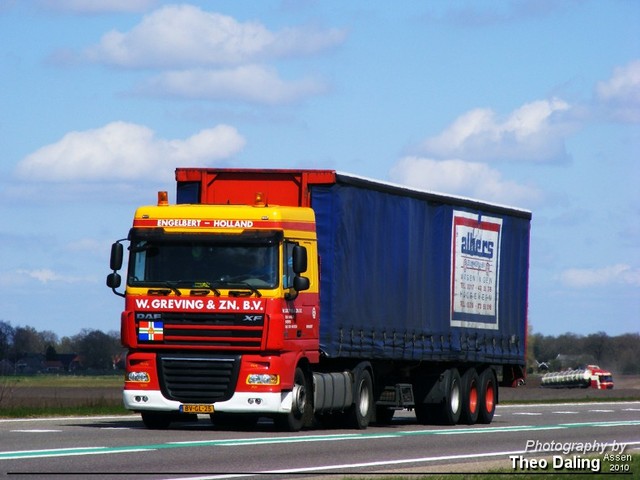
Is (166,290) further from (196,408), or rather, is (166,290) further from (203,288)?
(196,408)

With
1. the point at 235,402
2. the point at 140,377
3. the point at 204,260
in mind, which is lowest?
the point at 235,402

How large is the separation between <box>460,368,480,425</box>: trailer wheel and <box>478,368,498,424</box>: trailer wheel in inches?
8.5

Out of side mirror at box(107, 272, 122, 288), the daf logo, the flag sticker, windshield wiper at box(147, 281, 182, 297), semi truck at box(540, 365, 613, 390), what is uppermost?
side mirror at box(107, 272, 122, 288)

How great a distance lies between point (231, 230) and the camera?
2261cm

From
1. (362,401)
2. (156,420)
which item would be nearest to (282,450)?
(156,420)

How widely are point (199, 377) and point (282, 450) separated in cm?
387

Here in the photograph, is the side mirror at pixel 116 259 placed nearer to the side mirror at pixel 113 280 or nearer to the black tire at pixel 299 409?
the side mirror at pixel 113 280

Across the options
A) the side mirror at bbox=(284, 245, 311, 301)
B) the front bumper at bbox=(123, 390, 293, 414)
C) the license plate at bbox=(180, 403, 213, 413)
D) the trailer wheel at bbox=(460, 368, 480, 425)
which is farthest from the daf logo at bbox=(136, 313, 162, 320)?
the trailer wheel at bbox=(460, 368, 480, 425)

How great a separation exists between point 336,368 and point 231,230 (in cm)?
366

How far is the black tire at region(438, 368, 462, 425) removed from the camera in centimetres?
2850

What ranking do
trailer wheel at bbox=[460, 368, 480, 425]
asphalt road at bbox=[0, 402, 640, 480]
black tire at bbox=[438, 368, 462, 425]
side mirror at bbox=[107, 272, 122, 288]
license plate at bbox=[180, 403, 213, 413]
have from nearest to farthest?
asphalt road at bbox=[0, 402, 640, 480]
license plate at bbox=[180, 403, 213, 413]
side mirror at bbox=[107, 272, 122, 288]
black tire at bbox=[438, 368, 462, 425]
trailer wheel at bbox=[460, 368, 480, 425]

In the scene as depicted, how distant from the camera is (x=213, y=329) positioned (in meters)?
22.4

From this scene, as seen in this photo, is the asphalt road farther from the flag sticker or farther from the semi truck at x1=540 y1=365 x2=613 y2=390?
the semi truck at x1=540 y1=365 x2=613 y2=390

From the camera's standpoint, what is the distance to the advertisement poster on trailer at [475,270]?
29.0 metres
